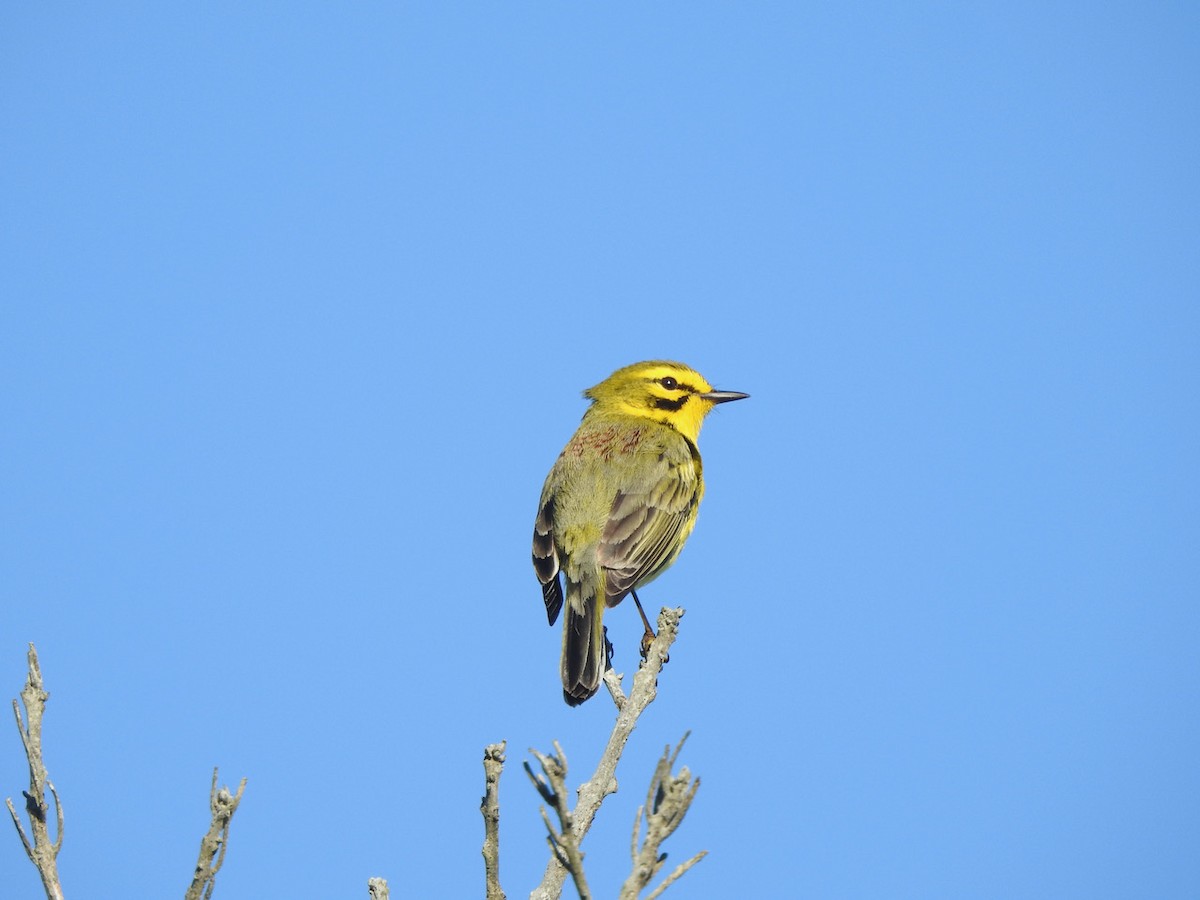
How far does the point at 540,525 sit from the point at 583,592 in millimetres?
997

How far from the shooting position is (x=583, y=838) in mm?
4359

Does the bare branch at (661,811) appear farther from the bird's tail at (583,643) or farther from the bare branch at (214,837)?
the bird's tail at (583,643)

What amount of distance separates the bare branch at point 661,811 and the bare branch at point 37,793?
1880 mm

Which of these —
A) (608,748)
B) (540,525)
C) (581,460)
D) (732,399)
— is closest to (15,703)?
(608,748)

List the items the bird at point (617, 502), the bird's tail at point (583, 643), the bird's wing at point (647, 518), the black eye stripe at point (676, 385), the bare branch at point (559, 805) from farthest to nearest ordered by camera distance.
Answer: the black eye stripe at point (676, 385)
the bird's wing at point (647, 518)
the bird at point (617, 502)
the bird's tail at point (583, 643)
the bare branch at point (559, 805)

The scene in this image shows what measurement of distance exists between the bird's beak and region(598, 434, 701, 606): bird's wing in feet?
2.71

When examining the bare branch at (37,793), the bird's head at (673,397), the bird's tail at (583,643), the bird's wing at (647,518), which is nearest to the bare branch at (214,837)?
the bare branch at (37,793)

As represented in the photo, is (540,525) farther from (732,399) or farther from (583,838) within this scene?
(583,838)

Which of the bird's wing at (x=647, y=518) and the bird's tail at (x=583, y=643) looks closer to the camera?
the bird's tail at (x=583, y=643)

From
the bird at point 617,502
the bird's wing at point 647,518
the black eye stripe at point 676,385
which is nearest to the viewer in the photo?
the bird at point 617,502

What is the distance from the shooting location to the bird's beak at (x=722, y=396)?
10.8 m

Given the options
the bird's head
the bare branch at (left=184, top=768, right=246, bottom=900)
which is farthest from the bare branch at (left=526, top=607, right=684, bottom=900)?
the bird's head

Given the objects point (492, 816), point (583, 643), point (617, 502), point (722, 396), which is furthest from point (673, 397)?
point (492, 816)

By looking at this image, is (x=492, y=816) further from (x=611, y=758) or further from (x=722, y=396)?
(x=722, y=396)
